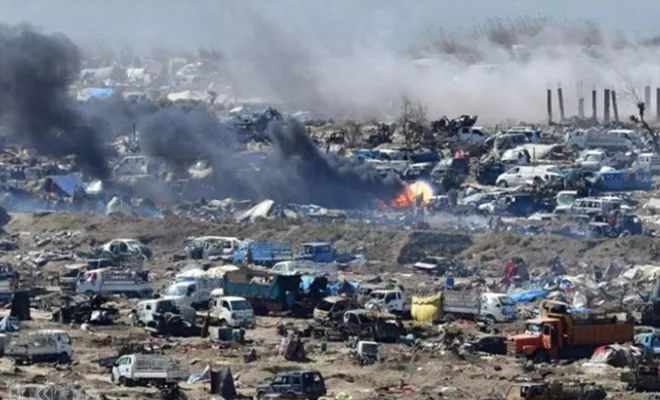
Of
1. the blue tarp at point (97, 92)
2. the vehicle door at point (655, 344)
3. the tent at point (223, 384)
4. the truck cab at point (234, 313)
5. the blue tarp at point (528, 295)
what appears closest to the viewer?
the tent at point (223, 384)

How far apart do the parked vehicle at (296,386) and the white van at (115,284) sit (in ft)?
41.5

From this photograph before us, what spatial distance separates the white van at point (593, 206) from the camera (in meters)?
55.0

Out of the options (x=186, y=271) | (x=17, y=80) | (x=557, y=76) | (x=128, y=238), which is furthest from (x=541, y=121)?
(x=186, y=271)

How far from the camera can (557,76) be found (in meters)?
99.6

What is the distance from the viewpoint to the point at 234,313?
1578 inches

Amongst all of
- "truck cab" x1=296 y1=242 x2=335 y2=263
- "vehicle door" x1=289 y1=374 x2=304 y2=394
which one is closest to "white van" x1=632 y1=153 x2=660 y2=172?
"truck cab" x1=296 y1=242 x2=335 y2=263

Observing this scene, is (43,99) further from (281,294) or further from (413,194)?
(281,294)

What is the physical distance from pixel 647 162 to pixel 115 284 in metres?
25.3

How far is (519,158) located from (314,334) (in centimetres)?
3037

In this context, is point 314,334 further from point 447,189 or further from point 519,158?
point 519,158

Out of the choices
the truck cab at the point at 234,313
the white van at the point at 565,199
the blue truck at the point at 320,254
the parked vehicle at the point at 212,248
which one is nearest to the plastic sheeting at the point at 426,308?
the truck cab at the point at 234,313

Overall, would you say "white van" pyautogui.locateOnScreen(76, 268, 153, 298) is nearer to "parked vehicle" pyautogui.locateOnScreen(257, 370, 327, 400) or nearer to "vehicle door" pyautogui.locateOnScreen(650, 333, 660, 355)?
"vehicle door" pyautogui.locateOnScreen(650, 333, 660, 355)

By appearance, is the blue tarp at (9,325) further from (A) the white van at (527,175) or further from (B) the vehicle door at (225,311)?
(A) the white van at (527,175)

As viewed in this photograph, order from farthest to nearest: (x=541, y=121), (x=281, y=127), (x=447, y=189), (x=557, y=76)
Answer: (x=557, y=76) < (x=541, y=121) < (x=281, y=127) < (x=447, y=189)
